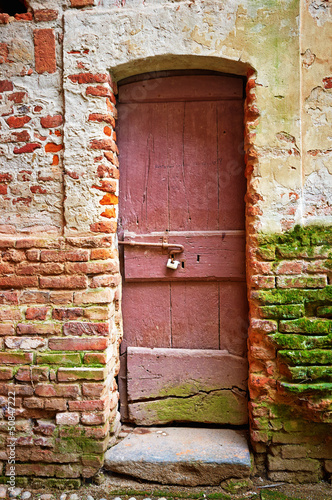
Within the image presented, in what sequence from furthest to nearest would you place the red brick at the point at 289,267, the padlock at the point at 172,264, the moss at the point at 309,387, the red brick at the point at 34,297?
the padlock at the point at 172,264, the red brick at the point at 34,297, the red brick at the point at 289,267, the moss at the point at 309,387

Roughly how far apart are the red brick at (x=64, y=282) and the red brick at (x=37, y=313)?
0.14 m

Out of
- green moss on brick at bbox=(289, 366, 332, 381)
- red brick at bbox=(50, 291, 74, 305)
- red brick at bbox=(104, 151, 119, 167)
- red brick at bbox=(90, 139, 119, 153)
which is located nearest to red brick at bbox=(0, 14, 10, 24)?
red brick at bbox=(90, 139, 119, 153)

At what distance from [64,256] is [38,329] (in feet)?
1.59

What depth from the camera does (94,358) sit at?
2.15 metres

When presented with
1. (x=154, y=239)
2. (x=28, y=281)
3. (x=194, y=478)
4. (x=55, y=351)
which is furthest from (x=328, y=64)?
(x=194, y=478)

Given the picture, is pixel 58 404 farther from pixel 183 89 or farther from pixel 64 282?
pixel 183 89

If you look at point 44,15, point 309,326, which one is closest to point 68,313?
point 309,326

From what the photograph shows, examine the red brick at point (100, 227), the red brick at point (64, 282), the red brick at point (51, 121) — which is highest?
the red brick at point (51, 121)

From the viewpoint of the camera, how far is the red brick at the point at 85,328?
7.09ft

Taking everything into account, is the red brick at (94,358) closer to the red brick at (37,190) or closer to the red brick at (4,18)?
the red brick at (37,190)

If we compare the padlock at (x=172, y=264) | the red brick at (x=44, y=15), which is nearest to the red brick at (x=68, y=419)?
the padlock at (x=172, y=264)

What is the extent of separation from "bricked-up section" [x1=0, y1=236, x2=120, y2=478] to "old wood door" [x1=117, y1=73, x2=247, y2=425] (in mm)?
282

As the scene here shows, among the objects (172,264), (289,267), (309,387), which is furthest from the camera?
(172,264)

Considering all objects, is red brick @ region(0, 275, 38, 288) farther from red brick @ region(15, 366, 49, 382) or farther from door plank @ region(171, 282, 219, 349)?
door plank @ region(171, 282, 219, 349)
